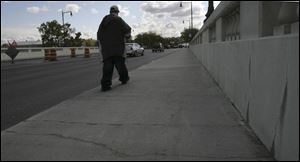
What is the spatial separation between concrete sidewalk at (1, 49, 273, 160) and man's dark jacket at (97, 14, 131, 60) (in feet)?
5.83

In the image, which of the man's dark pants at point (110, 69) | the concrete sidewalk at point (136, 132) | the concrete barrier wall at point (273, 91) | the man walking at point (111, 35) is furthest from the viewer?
the man walking at point (111, 35)

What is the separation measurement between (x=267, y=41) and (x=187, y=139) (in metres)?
1.44

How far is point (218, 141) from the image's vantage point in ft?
16.1

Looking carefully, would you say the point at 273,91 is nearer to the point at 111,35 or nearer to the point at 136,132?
the point at 136,132

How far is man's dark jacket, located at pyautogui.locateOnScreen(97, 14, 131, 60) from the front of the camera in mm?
9859

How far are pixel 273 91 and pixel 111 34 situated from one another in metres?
6.13

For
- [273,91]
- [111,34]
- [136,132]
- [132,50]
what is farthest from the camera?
[132,50]

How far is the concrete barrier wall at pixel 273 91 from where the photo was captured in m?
3.65

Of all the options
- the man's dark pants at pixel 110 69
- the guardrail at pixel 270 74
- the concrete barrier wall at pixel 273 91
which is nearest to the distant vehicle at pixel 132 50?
the man's dark pants at pixel 110 69

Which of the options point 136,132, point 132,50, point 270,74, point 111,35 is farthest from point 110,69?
point 132,50

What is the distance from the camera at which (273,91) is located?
4.25m

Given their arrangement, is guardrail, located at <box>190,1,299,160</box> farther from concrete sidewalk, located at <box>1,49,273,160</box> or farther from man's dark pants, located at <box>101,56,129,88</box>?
man's dark pants, located at <box>101,56,129,88</box>

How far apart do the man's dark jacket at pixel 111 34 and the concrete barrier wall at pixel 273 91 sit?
4.18 m

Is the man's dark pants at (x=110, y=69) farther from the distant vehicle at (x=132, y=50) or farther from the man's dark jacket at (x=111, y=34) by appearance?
the distant vehicle at (x=132, y=50)
